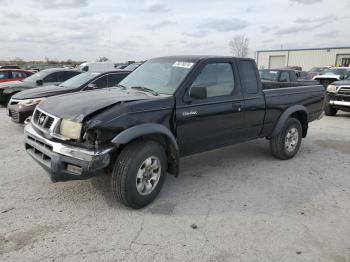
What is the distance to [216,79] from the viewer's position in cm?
459

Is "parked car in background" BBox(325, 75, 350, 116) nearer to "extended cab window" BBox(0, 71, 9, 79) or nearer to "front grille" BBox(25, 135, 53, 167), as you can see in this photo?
"front grille" BBox(25, 135, 53, 167)

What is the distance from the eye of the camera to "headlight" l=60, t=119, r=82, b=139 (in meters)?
3.35

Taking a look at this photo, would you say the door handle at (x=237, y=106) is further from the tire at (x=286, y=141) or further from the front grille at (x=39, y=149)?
the front grille at (x=39, y=149)

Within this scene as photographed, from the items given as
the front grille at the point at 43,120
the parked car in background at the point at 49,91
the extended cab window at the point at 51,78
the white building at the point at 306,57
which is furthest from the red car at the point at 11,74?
the white building at the point at 306,57

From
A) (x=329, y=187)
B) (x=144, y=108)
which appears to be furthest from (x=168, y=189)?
(x=329, y=187)

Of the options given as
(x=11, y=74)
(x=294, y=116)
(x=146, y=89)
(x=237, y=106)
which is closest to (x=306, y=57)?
(x=11, y=74)

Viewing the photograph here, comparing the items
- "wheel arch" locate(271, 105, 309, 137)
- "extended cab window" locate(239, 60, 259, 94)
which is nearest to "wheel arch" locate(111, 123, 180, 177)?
"extended cab window" locate(239, 60, 259, 94)

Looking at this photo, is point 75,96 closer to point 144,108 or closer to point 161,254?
point 144,108

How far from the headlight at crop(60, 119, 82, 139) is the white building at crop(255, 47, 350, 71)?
4927 centimetres

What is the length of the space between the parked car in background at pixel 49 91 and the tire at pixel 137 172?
4.63 meters

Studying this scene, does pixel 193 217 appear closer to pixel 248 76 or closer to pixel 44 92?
pixel 248 76

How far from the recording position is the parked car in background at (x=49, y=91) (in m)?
7.41

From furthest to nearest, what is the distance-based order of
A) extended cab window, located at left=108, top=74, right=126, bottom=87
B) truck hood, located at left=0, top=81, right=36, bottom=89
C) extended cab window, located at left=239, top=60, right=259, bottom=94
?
truck hood, located at left=0, top=81, right=36, bottom=89 → extended cab window, located at left=108, top=74, right=126, bottom=87 → extended cab window, located at left=239, top=60, right=259, bottom=94

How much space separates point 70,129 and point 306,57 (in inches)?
2230
